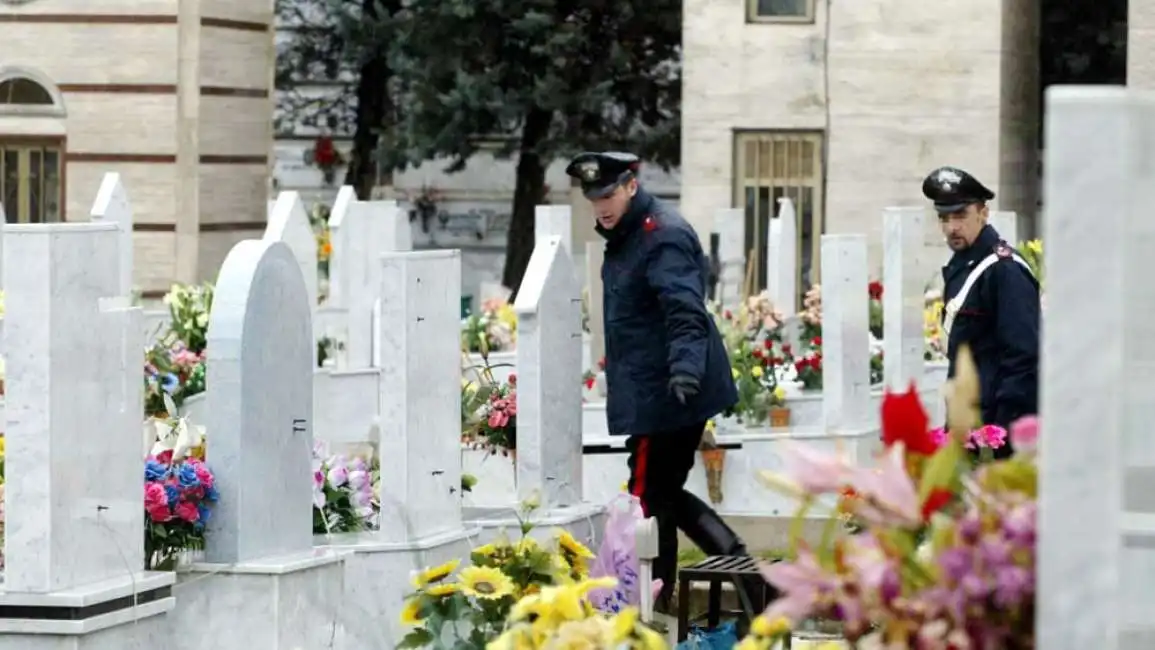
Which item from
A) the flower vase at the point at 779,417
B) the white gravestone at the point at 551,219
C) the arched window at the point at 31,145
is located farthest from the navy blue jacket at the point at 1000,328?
the arched window at the point at 31,145

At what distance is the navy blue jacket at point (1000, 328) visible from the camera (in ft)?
26.2

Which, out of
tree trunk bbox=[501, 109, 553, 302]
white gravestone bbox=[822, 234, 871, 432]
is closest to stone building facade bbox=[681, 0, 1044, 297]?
tree trunk bbox=[501, 109, 553, 302]

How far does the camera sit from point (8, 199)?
19797mm

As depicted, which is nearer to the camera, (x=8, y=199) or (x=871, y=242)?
(x=871, y=242)

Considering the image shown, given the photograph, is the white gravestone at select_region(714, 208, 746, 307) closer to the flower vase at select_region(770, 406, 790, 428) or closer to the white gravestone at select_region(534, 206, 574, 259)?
the white gravestone at select_region(534, 206, 574, 259)

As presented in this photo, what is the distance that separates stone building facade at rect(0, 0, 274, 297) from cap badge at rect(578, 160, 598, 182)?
11.0 m

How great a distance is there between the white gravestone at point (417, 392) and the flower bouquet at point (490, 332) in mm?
6087

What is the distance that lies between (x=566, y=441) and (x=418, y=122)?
38.1 ft

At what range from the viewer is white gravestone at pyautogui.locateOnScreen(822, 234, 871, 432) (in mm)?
12656

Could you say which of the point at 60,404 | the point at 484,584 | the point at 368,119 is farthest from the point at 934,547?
the point at 368,119

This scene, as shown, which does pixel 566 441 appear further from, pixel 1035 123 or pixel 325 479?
pixel 1035 123

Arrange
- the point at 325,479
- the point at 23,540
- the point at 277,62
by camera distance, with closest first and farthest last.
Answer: the point at 23,540, the point at 325,479, the point at 277,62

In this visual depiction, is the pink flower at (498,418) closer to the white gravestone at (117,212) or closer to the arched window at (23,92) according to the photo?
the white gravestone at (117,212)

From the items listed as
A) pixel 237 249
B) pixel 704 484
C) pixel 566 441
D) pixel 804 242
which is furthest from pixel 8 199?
pixel 237 249
